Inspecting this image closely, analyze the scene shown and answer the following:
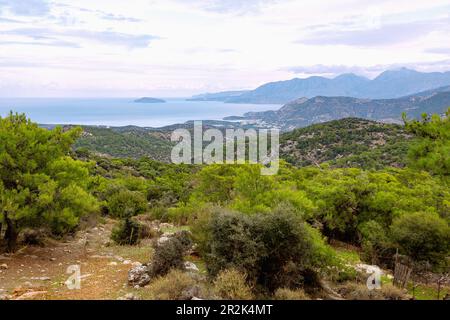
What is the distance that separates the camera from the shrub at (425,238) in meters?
15.4

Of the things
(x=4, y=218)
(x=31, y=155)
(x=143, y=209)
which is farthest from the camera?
(x=143, y=209)

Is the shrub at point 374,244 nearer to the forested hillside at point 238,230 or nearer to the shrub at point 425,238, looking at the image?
the forested hillside at point 238,230

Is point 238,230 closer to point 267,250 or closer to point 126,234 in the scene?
point 267,250

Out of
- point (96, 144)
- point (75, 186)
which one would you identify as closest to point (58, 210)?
point (75, 186)

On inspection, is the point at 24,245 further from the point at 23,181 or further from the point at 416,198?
the point at 416,198

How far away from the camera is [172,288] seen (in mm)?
8891

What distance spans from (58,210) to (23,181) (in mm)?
1543

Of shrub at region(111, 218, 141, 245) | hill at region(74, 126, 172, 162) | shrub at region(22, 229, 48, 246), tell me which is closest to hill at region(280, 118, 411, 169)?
hill at region(74, 126, 172, 162)

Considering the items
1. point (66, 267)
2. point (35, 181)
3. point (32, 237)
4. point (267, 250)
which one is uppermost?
point (35, 181)

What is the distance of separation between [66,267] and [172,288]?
551 cm

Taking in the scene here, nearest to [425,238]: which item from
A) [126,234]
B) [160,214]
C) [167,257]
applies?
[167,257]

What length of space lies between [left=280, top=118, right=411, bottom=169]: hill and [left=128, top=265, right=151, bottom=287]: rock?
4652 centimetres

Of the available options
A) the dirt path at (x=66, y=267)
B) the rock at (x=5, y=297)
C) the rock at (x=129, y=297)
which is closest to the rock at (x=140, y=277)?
the dirt path at (x=66, y=267)
